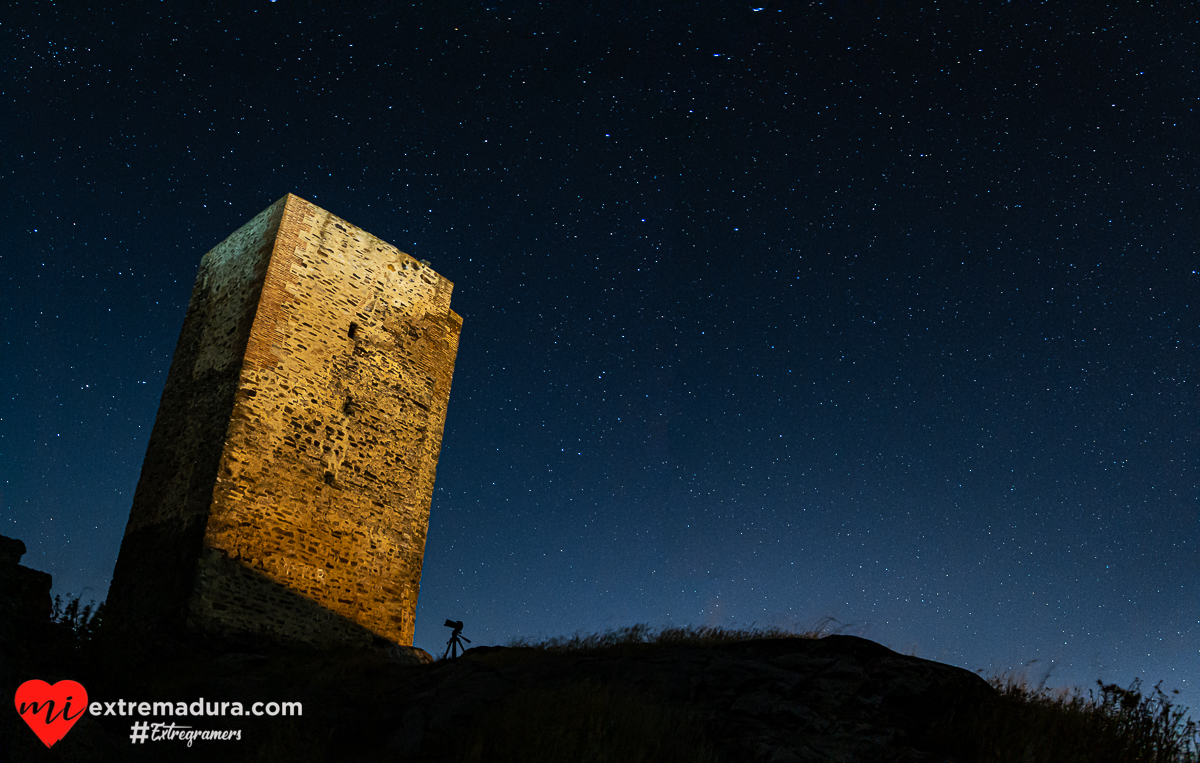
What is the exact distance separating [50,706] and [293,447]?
6964mm

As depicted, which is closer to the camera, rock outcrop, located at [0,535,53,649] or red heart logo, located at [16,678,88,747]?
red heart logo, located at [16,678,88,747]

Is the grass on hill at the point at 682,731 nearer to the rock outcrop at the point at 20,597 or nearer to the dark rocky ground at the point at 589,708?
the dark rocky ground at the point at 589,708

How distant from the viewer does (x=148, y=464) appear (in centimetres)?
1381

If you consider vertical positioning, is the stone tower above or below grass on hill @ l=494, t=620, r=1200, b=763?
above

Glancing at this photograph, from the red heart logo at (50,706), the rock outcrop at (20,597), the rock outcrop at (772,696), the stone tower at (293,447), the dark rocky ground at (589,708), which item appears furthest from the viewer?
the stone tower at (293,447)

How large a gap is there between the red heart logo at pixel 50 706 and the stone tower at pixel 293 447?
4689 mm

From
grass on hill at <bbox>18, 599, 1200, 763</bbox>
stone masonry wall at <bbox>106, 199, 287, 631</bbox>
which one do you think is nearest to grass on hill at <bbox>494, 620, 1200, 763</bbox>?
grass on hill at <bbox>18, 599, 1200, 763</bbox>

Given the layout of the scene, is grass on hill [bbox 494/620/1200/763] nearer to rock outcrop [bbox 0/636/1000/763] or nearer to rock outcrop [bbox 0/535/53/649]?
rock outcrop [bbox 0/636/1000/763]

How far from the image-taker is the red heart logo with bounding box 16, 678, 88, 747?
5.98 m

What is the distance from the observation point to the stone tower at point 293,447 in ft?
39.2

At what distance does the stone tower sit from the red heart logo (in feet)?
15.4

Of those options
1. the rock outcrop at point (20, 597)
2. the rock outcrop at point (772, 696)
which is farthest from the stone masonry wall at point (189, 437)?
the rock outcrop at point (772, 696)

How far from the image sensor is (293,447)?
13.0 metres

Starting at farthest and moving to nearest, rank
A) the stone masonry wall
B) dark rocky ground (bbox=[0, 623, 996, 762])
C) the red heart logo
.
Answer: the stone masonry wall, dark rocky ground (bbox=[0, 623, 996, 762]), the red heart logo
